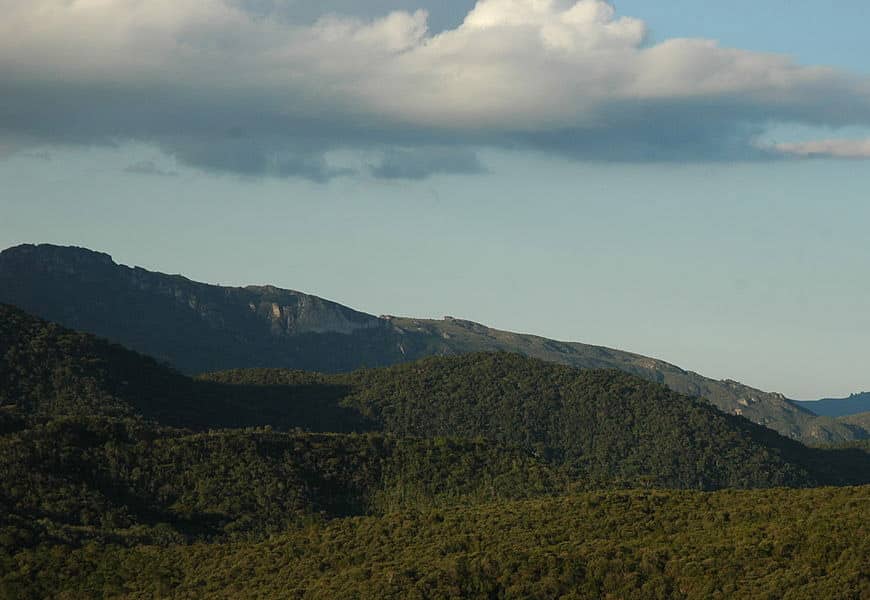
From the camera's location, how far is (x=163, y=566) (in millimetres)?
129250

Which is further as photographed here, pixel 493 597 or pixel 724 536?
pixel 724 536

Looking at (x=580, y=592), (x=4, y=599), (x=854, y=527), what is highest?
(x=854, y=527)

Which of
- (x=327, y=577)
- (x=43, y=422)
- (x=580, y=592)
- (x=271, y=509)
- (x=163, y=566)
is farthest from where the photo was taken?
(x=43, y=422)

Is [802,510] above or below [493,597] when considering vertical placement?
above

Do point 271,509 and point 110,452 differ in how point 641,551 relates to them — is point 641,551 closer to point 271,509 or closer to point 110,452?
point 271,509

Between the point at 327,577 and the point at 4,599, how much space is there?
28.7 metres

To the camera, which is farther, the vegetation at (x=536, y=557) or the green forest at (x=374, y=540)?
the green forest at (x=374, y=540)

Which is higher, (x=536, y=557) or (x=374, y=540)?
(x=536, y=557)

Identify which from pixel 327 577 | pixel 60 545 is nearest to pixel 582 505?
pixel 327 577

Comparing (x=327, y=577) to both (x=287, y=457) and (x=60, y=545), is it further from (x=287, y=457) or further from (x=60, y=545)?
(x=287, y=457)

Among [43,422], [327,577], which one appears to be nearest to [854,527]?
[327,577]

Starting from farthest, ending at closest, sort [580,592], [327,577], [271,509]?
[271,509]
[327,577]
[580,592]

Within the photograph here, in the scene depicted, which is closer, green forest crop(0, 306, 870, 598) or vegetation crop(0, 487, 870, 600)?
vegetation crop(0, 487, 870, 600)

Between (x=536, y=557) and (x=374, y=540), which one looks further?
(x=374, y=540)
